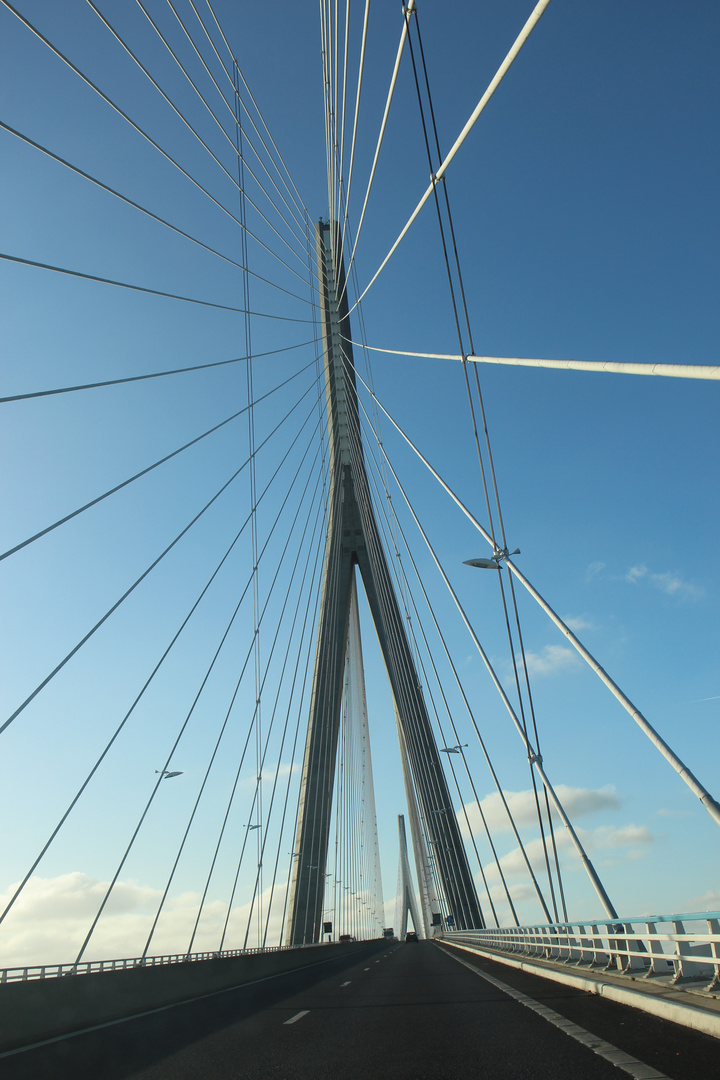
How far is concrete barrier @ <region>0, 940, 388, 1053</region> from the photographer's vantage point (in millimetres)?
9883

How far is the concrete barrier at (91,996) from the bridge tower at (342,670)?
20058 millimetres

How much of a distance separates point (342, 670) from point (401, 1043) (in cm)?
3561

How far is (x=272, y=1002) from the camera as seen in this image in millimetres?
13773

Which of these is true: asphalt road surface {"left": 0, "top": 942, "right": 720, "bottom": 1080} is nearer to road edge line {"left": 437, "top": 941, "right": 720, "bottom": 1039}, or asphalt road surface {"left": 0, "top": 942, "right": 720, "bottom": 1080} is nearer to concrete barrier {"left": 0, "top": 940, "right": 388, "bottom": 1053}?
road edge line {"left": 437, "top": 941, "right": 720, "bottom": 1039}

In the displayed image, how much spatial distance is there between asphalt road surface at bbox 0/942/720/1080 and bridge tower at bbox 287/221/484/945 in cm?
2579

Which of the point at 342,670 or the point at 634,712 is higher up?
the point at 342,670

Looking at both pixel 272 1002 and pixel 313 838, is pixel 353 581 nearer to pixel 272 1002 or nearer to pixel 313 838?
pixel 313 838

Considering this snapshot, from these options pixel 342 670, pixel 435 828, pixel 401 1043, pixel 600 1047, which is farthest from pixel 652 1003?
pixel 435 828

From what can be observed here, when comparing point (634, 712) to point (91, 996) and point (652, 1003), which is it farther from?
point (91, 996)

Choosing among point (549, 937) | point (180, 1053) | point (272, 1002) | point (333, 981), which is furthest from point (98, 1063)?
point (333, 981)

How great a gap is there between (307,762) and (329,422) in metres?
15.7

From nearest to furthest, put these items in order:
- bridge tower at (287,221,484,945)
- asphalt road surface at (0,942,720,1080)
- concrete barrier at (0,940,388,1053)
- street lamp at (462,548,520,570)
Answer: asphalt road surface at (0,942,720,1080) → concrete barrier at (0,940,388,1053) → street lamp at (462,548,520,570) → bridge tower at (287,221,484,945)

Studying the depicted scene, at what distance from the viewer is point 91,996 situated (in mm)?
12102

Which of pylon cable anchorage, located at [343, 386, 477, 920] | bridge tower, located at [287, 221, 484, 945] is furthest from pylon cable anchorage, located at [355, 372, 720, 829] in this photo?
pylon cable anchorage, located at [343, 386, 477, 920]
